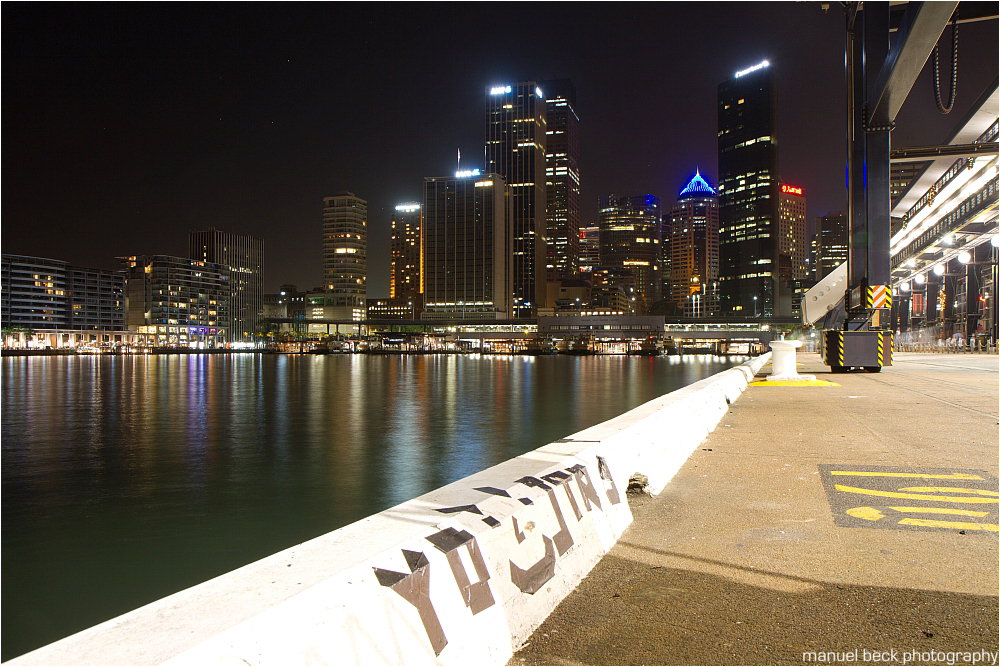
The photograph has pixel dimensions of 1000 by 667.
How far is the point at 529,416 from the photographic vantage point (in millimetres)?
29703

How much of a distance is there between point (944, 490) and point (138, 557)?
9.59 meters

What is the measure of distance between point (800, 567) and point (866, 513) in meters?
1.87

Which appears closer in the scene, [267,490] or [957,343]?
[267,490]

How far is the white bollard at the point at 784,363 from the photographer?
75.1ft

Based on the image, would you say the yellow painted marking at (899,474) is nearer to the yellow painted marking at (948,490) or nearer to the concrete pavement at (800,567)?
the concrete pavement at (800,567)

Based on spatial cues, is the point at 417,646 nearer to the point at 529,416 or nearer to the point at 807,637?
the point at 807,637

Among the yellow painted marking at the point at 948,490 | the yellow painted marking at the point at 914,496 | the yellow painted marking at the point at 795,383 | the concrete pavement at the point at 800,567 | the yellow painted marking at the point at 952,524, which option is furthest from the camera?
the yellow painted marking at the point at 795,383

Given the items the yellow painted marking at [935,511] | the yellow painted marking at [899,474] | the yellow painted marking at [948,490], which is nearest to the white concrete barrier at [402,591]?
the yellow painted marking at [935,511]

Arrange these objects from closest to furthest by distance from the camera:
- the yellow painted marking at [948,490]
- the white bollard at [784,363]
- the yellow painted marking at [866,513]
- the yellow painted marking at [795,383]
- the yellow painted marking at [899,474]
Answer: the yellow painted marking at [866,513], the yellow painted marking at [948,490], the yellow painted marking at [899,474], the yellow painted marking at [795,383], the white bollard at [784,363]

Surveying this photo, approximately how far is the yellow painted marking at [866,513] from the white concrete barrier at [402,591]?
2368 mm

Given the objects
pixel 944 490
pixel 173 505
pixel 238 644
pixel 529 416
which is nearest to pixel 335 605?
pixel 238 644

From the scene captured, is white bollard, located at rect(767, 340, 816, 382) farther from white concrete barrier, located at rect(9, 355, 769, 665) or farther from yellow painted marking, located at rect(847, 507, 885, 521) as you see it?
white concrete barrier, located at rect(9, 355, 769, 665)

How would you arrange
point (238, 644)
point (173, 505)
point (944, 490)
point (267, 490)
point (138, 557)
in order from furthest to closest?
point (267, 490) < point (173, 505) < point (138, 557) < point (944, 490) < point (238, 644)

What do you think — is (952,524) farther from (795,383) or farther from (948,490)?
(795,383)
